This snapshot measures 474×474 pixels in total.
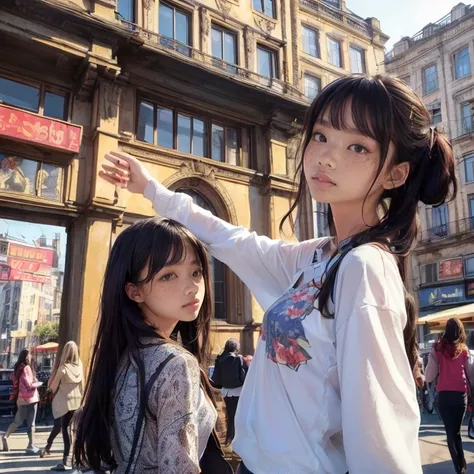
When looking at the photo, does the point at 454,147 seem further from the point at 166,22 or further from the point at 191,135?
the point at 166,22

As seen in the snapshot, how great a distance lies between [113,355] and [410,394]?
3.15ft

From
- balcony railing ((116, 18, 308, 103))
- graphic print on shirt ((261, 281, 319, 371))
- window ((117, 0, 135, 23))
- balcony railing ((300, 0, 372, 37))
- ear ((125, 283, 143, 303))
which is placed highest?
balcony railing ((300, 0, 372, 37))

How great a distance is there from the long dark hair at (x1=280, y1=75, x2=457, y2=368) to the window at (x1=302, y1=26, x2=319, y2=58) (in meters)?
22.3

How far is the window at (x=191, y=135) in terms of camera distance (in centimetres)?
1425

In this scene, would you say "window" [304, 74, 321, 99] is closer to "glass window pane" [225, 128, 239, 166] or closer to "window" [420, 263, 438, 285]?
"glass window pane" [225, 128, 239, 166]

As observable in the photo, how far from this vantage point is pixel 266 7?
1794 cm

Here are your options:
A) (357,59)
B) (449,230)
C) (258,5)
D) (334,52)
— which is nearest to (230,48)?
(258,5)

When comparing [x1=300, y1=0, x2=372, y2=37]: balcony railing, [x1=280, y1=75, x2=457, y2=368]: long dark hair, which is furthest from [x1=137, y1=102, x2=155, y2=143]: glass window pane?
[x1=280, y1=75, x2=457, y2=368]: long dark hair

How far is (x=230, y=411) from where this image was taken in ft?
22.7

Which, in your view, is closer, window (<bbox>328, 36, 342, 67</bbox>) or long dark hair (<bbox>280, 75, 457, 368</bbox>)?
long dark hair (<bbox>280, 75, 457, 368</bbox>)

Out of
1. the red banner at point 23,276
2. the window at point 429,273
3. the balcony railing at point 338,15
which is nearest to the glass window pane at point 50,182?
the red banner at point 23,276

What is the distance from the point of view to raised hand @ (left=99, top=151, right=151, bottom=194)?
6.36ft

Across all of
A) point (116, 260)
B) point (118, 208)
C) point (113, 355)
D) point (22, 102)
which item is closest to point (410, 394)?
point (113, 355)

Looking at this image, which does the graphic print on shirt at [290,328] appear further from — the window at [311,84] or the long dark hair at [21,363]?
the window at [311,84]
